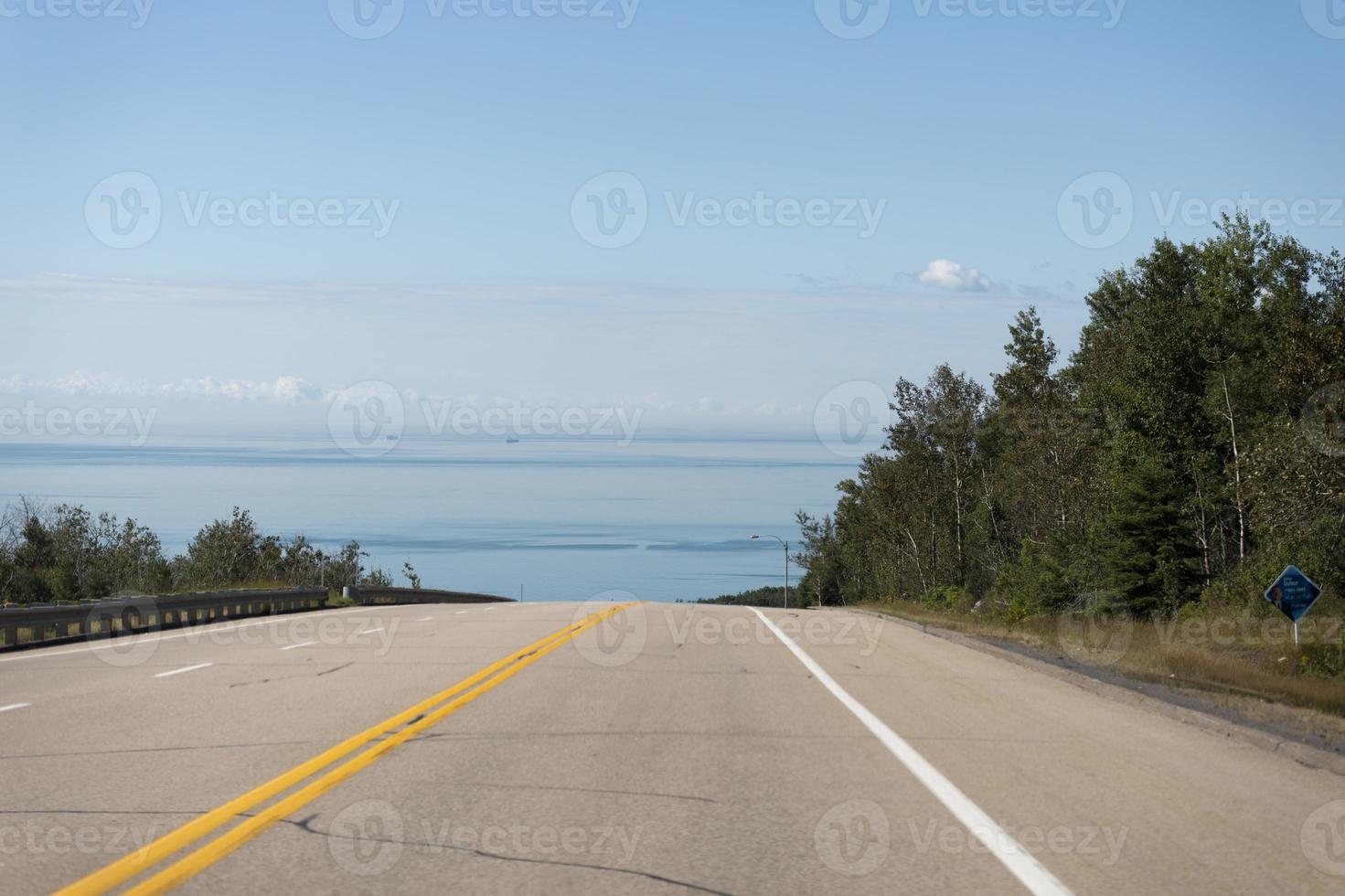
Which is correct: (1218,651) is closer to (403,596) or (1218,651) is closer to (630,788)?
(630,788)

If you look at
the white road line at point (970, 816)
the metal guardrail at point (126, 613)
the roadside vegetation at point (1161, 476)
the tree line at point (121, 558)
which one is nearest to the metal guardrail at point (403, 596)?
the metal guardrail at point (126, 613)

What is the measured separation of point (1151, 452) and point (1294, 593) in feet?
104

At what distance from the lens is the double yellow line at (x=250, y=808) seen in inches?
251

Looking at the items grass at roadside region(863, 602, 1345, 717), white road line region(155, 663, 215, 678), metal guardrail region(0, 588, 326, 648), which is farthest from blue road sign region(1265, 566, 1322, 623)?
metal guardrail region(0, 588, 326, 648)

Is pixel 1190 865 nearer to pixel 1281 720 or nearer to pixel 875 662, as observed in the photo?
pixel 1281 720

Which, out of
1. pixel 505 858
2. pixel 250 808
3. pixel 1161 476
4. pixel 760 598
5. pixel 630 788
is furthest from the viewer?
pixel 760 598

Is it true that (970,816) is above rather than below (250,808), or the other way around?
below

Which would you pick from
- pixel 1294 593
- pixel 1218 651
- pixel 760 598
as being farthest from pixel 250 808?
pixel 760 598

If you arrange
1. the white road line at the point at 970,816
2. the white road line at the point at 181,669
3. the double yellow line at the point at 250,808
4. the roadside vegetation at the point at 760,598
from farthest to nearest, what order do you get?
the roadside vegetation at the point at 760,598
the white road line at the point at 181,669
the white road line at the point at 970,816
the double yellow line at the point at 250,808

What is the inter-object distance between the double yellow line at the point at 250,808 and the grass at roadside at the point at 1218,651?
9869 mm

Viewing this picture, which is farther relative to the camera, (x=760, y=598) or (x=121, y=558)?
(x=760, y=598)

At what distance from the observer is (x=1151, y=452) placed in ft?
177

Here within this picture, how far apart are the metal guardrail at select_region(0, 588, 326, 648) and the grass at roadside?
17.2 meters

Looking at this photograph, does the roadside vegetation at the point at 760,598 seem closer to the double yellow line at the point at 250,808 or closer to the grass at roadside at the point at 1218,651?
the grass at roadside at the point at 1218,651
